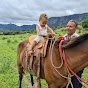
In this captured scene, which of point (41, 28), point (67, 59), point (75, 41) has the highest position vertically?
point (41, 28)

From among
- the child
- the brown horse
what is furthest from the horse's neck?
the child

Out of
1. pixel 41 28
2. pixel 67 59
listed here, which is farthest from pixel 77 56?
pixel 41 28

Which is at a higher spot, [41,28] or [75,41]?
[41,28]

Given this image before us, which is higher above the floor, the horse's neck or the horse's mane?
the horse's mane

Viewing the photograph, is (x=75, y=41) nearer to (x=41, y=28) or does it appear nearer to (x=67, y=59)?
(x=67, y=59)

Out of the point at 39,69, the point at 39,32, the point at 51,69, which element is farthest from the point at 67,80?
the point at 39,32

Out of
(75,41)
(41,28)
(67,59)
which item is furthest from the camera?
(41,28)

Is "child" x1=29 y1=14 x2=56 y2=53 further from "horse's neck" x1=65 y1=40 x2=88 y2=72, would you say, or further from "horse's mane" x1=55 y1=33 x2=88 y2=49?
"horse's neck" x1=65 y1=40 x2=88 y2=72

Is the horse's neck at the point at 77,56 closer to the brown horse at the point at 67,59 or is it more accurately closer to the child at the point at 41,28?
the brown horse at the point at 67,59

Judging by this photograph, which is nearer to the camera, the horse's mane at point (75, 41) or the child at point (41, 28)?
the horse's mane at point (75, 41)

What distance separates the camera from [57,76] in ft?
6.55

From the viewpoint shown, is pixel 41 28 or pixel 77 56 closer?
pixel 77 56

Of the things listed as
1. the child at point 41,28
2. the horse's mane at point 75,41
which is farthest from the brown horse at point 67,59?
the child at point 41,28

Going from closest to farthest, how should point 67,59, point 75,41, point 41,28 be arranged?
point 75,41 < point 67,59 < point 41,28
